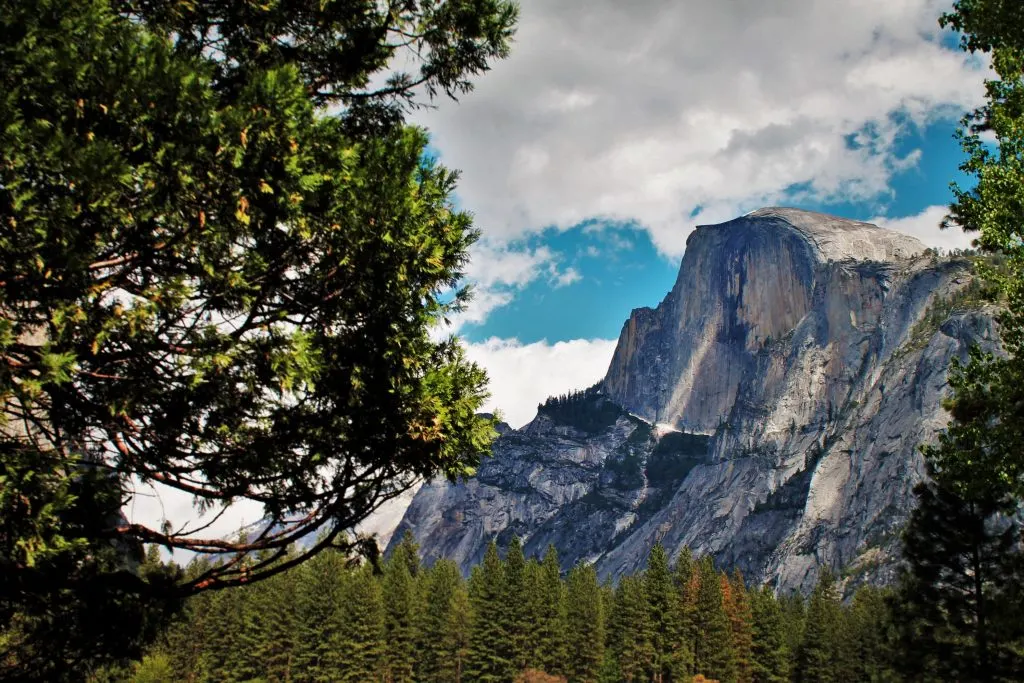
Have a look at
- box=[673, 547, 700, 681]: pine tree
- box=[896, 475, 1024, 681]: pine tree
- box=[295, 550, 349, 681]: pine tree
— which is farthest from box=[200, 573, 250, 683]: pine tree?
box=[896, 475, 1024, 681]: pine tree

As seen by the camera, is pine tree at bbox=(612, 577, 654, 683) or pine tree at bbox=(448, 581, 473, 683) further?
pine tree at bbox=(448, 581, 473, 683)

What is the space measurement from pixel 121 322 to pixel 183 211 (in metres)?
0.82

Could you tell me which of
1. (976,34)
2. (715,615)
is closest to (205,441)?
(976,34)

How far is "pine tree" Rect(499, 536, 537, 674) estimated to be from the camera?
1941 inches

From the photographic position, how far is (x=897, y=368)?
16800cm

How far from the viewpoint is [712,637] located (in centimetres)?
5422

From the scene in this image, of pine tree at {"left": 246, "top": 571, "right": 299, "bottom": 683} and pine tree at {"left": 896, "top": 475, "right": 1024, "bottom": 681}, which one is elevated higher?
pine tree at {"left": 896, "top": 475, "right": 1024, "bottom": 681}

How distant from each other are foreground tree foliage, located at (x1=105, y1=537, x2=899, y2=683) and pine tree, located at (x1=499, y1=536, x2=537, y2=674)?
8cm

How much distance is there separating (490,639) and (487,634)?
1.22ft

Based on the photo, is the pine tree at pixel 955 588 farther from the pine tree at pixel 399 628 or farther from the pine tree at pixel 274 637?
the pine tree at pixel 274 637

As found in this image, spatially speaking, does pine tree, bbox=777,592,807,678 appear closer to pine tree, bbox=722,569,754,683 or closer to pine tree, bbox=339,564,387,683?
pine tree, bbox=722,569,754,683

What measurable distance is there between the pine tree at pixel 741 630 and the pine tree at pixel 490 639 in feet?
58.4

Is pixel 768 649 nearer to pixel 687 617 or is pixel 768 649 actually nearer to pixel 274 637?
pixel 687 617

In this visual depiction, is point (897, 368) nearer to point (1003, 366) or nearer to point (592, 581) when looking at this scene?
point (592, 581)
